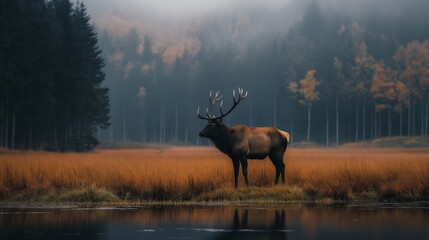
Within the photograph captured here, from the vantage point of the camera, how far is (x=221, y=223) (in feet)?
46.0

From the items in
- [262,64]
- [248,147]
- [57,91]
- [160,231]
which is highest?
[262,64]

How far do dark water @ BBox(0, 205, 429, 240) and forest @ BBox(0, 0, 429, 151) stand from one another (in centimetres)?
2677

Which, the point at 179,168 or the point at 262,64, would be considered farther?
the point at 262,64

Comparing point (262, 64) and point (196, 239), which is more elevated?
point (262, 64)

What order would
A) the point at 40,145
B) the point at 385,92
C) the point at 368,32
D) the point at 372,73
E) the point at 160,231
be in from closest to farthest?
the point at 160,231, the point at 40,145, the point at 385,92, the point at 372,73, the point at 368,32

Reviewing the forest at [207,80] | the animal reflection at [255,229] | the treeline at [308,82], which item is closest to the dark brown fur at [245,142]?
the animal reflection at [255,229]

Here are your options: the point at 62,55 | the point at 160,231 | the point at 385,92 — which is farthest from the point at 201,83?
the point at 160,231

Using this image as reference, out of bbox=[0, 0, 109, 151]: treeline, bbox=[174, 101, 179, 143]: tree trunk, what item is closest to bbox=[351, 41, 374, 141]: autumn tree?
bbox=[174, 101, 179, 143]: tree trunk

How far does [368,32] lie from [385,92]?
134ft

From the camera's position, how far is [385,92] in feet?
292

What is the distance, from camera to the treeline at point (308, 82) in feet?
305

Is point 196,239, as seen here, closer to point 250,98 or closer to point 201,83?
point 250,98

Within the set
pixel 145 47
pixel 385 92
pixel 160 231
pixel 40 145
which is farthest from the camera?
pixel 145 47

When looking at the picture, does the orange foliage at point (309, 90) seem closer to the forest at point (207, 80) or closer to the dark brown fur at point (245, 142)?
the forest at point (207, 80)
